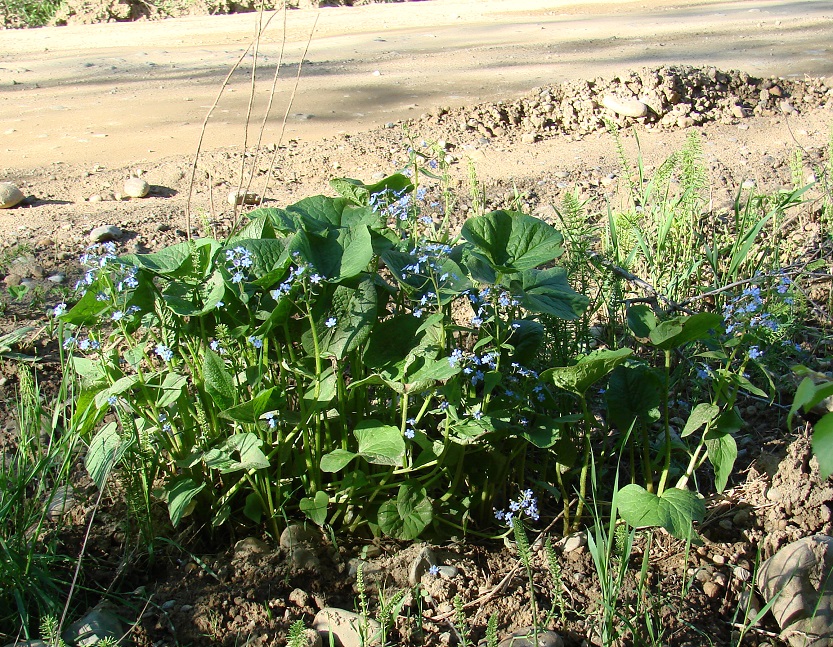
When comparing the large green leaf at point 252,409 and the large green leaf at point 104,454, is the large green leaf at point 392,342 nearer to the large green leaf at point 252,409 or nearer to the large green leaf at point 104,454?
the large green leaf at point 252,409

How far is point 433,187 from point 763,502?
2.45m

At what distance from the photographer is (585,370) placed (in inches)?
74.2

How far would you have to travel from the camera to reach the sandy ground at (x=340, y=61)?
596cm

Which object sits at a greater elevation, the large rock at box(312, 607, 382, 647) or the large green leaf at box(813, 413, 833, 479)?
the large green leaf at box(813, 413, 833, 479)

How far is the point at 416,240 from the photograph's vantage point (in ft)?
6.78

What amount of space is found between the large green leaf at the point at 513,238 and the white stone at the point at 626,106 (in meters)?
3.52

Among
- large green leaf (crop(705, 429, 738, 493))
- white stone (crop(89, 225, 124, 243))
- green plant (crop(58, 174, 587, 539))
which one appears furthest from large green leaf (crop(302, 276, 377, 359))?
white stone (crop(89, 225, 124, 243))

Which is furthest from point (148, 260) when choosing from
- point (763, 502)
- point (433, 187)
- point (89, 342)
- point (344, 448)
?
point (433, 187)

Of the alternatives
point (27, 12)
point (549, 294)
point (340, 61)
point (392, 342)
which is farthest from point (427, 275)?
point (27, 12)

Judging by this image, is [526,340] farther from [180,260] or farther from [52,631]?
[52,631]

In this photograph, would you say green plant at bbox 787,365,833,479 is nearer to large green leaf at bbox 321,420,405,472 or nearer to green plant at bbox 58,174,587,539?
green plant at bbox 58,174,587,539

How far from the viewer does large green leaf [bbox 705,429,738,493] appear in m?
2.05

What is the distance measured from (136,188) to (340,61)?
4776 millimetres

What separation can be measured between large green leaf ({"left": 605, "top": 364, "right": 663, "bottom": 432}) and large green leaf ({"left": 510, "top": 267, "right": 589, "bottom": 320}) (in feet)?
1.14
